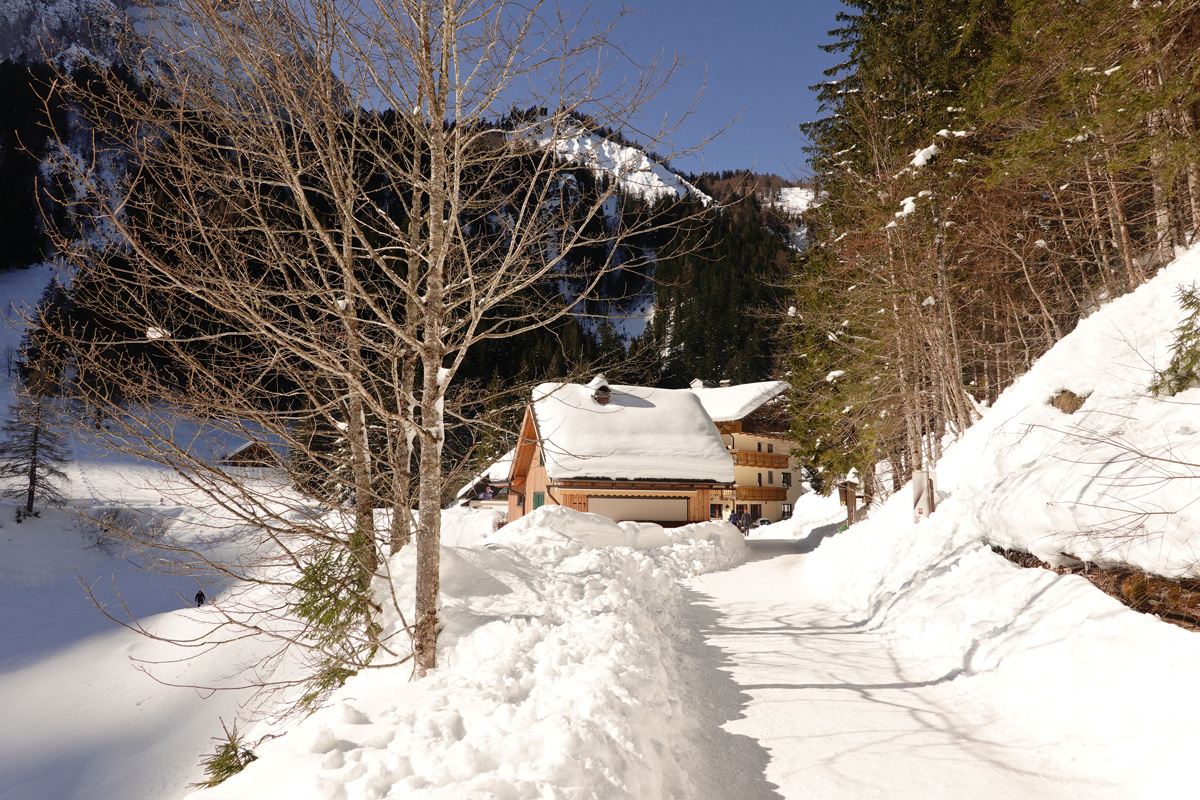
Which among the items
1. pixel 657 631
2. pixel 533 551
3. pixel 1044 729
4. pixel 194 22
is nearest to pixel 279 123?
pixel 194 22

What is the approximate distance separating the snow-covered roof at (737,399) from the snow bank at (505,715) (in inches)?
1358

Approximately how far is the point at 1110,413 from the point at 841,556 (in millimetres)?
7244

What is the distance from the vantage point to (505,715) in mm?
3686

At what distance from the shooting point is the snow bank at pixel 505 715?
3.02 metres

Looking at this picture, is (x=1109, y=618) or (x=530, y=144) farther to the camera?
(x=530, y=144)

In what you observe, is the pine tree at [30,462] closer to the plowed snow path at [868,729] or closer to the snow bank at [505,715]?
the snow bank at [505,715]

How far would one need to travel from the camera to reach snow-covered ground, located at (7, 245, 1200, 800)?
347 cm

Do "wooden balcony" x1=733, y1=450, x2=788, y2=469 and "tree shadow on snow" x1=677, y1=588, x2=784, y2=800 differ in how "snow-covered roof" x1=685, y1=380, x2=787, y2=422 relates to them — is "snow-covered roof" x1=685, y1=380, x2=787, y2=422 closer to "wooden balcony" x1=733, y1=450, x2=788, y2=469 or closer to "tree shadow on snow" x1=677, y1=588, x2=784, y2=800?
"wooden balcony" x1=733, y1=450, x2=788, y2=469

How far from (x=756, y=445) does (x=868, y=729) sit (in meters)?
Answer: 38.9

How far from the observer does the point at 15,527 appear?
29.1 m

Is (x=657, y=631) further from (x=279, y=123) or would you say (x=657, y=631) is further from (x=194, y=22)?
(x=194, y=22)

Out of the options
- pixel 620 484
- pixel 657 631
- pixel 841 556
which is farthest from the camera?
pixel 620 484

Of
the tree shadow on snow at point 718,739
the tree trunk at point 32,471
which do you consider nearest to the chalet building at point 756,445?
the tree shadow on snow at point 718,739

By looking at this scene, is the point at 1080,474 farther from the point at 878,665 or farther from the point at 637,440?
the point at 637,440
